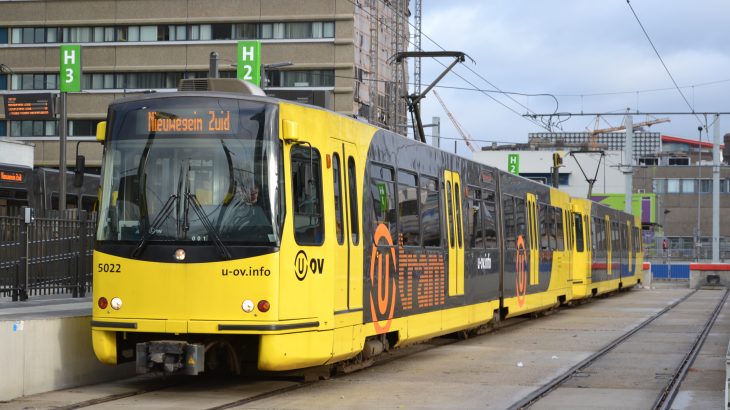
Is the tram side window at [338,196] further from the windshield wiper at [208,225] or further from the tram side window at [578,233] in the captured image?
the tram side window at [578,233]

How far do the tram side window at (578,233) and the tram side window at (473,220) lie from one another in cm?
1223

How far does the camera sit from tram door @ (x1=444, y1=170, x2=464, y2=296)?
58.2ft

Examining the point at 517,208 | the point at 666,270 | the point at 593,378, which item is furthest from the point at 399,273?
the point at 666,270

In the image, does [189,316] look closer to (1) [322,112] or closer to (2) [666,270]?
(1) [322,112]

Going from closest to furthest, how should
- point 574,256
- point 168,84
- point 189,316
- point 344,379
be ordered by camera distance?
point 189,316 < point 344,379 < point 574,256 < point 168,84

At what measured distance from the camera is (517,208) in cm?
2348

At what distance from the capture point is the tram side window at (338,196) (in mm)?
12969

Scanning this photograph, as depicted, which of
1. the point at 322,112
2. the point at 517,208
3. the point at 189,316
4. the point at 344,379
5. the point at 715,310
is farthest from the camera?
the point at 715,310

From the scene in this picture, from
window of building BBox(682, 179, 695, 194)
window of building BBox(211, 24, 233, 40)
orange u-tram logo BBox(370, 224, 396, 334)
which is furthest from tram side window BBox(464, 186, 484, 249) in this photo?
window of building BBox(682, 179, 695, 194)

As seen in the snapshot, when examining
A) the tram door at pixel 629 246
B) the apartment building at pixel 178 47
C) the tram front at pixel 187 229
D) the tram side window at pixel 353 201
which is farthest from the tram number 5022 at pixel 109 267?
the apartment building at pixel 178 47

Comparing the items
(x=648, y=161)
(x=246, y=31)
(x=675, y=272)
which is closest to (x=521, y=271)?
(x=675, y=272)

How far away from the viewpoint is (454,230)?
18.0m

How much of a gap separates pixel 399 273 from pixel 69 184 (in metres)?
19.2

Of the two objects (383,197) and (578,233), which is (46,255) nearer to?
(383,197)
